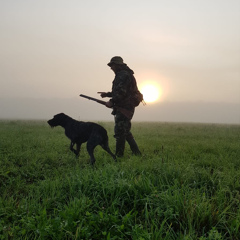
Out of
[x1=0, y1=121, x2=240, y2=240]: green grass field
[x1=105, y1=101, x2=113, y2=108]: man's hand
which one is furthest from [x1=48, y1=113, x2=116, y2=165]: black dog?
[x1=0, y1=121, x2=240, y2=240]: green grass field

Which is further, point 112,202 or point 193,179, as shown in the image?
point 193,179

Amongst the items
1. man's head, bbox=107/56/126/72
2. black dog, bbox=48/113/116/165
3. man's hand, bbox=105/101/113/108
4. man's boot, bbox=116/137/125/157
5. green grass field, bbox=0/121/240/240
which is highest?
man's head, bbox=107/56/126/72

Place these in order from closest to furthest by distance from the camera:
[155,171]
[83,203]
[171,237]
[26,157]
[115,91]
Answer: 1. [171,237]
2. [83,203]
3. [155,171]
4. [115,91]
5. [26,157]

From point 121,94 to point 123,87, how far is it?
0.20m

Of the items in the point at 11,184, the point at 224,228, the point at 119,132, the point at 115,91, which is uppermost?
the point at 115,91

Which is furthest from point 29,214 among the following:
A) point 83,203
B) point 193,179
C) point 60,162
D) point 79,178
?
point 60,162

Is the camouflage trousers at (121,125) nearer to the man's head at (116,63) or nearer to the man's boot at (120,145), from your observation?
the man's boot at (120,145)

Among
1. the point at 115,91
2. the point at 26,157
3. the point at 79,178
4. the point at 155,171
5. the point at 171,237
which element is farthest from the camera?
the point at 26,157

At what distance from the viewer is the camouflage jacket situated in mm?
6078

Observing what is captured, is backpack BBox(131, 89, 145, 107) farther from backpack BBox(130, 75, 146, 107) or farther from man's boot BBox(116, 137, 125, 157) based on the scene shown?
man's boot BBox(116, 137, 125, 157)

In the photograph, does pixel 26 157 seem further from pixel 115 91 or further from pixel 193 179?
pixel 193 179

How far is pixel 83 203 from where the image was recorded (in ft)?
9.89

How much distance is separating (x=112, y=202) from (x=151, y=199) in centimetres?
55

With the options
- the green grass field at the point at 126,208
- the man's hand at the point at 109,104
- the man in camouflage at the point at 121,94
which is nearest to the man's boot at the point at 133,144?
the man in camouflage at the point at 121,94
